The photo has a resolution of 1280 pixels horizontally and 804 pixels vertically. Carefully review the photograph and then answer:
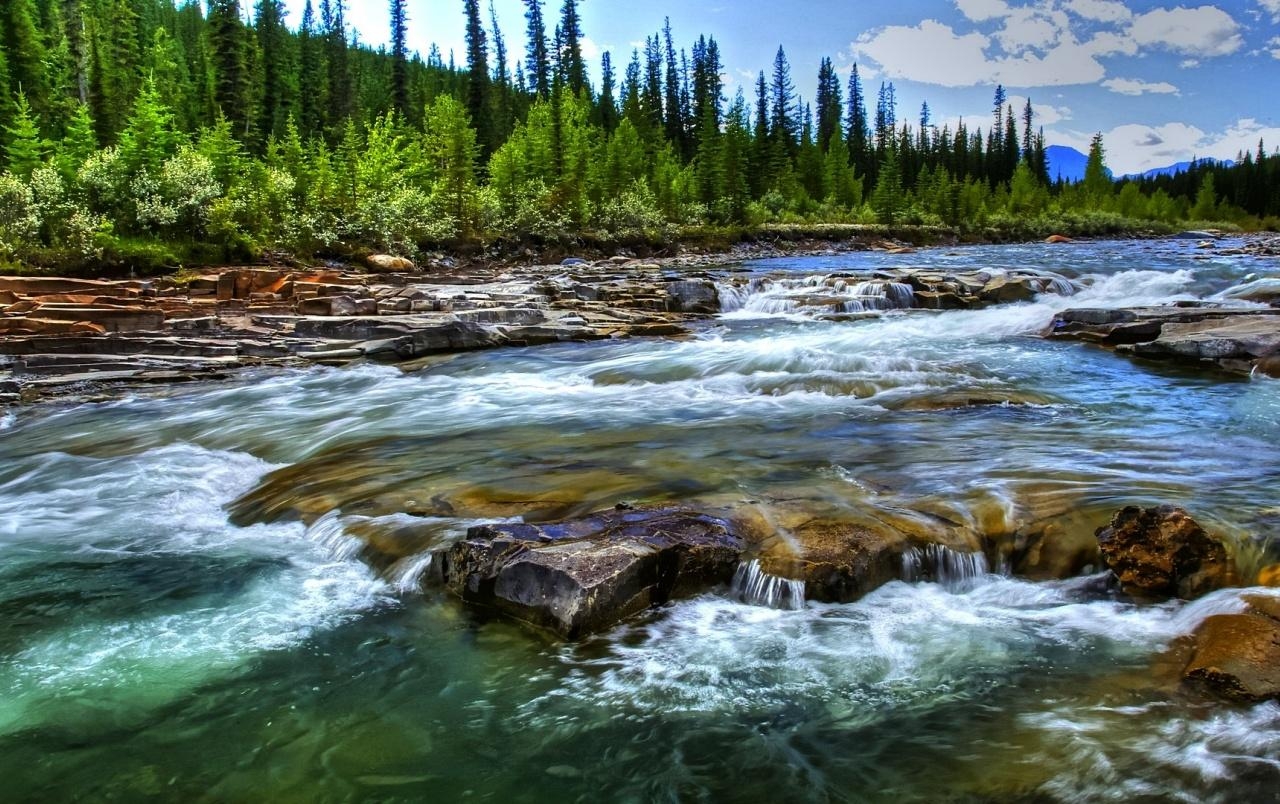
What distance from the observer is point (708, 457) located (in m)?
8.71

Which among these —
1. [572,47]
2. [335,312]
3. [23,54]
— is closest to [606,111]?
[572,47]

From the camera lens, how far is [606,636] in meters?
5.18

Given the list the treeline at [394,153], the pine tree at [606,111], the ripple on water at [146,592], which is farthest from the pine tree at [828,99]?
the ripple on water at [146,592]

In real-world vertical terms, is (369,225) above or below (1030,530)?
above

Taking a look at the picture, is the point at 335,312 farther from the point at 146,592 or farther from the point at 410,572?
the point at 410,572

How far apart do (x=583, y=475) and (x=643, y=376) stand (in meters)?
6.52

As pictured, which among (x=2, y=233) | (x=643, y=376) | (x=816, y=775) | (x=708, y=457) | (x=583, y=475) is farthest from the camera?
(x=2, y=233)

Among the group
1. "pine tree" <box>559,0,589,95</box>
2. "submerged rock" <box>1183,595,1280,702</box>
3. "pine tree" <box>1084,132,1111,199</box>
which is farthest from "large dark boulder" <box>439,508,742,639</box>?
"pine tree" <box>1084,132,1111,199</box>

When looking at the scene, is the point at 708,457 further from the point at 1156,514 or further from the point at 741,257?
the point at 741,257

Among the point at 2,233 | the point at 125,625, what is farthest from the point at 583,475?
the point at 2,233

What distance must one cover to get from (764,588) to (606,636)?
1188mm

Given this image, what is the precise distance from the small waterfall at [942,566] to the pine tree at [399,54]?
76292 millimetres

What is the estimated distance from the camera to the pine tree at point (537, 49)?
283ft

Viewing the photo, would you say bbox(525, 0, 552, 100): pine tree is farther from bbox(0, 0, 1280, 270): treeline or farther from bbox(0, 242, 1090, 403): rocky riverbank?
bbox(0, 242, 1090, 403): rocky riverbank
